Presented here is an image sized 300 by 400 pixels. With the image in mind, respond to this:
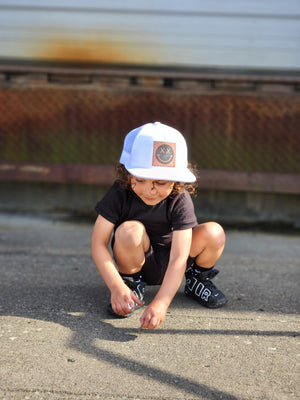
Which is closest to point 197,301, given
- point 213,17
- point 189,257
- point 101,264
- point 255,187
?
point 189,257

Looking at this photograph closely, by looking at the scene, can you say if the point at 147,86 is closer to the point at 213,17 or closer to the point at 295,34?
the point at 213,17

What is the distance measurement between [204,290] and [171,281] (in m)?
0.41

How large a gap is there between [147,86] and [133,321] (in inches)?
103

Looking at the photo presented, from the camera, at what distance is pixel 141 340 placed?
84.6 inches

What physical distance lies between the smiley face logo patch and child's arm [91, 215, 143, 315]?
0.41 m

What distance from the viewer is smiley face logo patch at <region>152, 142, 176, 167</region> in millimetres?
2135

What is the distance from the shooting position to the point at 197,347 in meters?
2.09

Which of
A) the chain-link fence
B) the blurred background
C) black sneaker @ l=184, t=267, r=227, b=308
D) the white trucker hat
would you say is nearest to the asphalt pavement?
black sneaker @ l=184, t=267, r=227, b=308

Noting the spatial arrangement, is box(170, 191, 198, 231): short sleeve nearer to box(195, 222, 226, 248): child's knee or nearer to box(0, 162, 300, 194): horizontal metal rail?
box(195, 222, 226, 248): child's knee

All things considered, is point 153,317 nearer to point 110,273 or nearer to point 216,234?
point 110,273

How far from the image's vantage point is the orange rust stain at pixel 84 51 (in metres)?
5.53

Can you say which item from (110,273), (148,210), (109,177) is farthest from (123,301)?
(109,177)

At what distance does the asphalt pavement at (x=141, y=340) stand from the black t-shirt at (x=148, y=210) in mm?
447

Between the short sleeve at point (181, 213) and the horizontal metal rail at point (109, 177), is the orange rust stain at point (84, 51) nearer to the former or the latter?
the horizontal metal rail at point (109, 177)
